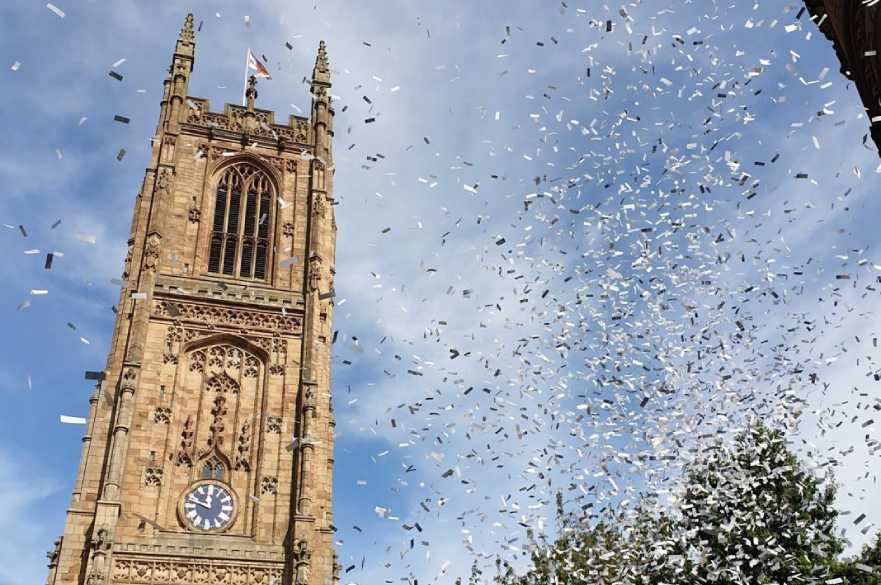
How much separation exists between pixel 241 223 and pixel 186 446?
12.6 m

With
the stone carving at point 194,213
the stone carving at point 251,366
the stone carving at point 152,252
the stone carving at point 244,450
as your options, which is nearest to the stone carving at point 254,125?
the stone carving at point 194,213

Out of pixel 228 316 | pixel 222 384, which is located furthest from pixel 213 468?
pixel 228 316

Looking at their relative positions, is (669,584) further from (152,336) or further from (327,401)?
(152,336)

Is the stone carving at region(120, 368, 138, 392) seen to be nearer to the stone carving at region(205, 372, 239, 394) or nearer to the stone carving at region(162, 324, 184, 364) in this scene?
the stone carving at region(162, 324, 184, 364)

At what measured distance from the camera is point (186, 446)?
104 ft

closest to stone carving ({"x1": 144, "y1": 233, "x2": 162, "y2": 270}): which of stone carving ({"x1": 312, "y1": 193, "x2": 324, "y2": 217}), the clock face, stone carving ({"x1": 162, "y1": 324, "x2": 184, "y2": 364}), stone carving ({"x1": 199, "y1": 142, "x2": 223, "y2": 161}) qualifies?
stone carving ({"x1": 162, "y1": 324, "x2": 184, "y2": 364})

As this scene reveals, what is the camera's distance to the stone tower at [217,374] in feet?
94.5

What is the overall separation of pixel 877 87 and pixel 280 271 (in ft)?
106

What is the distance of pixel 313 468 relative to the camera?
3164cm

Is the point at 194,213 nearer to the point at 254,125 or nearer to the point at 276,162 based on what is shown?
the point at 276,162

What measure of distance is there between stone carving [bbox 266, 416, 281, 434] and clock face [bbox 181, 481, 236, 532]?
9.65 feet

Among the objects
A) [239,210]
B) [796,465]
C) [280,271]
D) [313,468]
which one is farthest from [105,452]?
[796,465]

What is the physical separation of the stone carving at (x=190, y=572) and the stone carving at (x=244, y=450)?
13.7ft

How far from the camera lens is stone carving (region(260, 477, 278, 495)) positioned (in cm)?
3130
